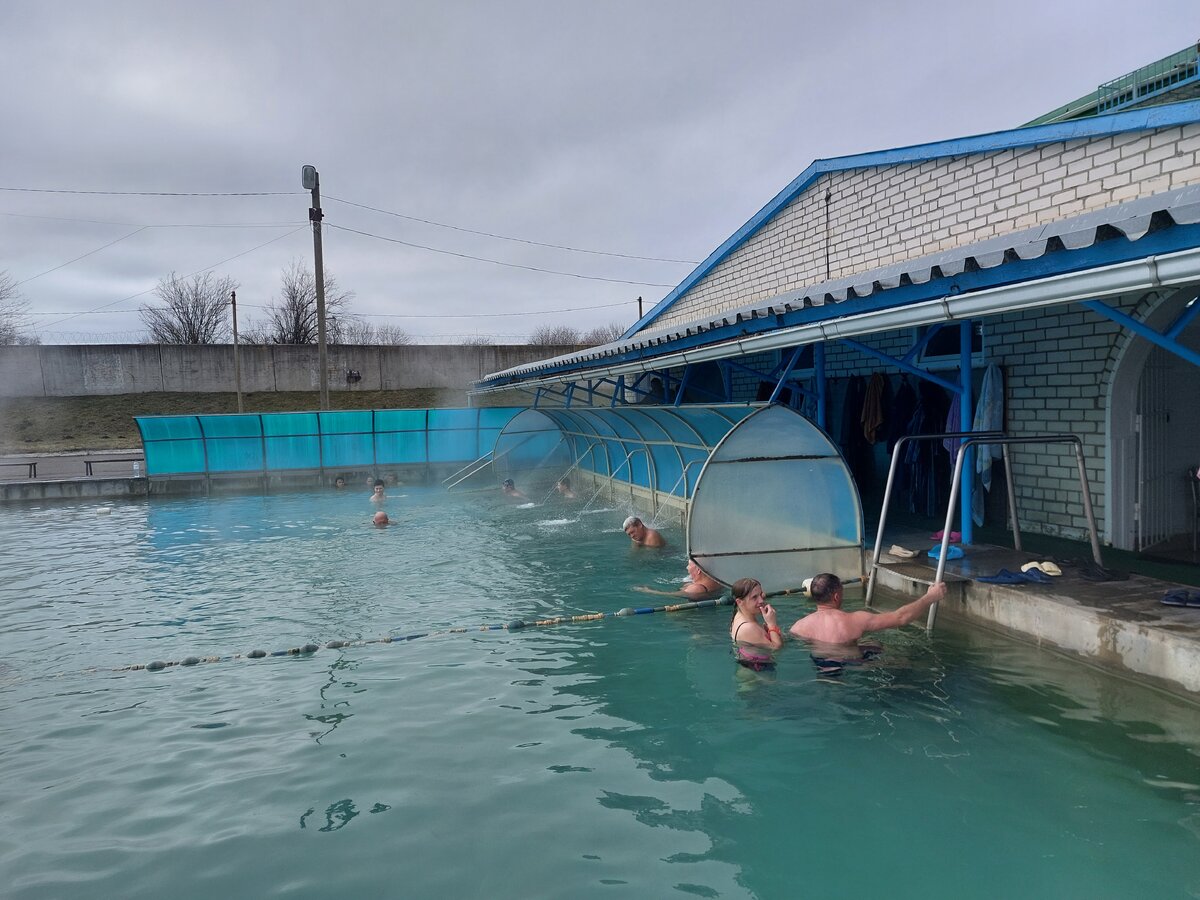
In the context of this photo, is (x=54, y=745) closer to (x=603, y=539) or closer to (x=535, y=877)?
(x=535, y=877)

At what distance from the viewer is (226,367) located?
38.1 m

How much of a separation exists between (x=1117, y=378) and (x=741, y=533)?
13.5 feet

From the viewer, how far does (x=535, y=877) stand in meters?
3.77

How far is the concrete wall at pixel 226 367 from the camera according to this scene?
36.7 m

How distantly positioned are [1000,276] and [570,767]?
4.41m

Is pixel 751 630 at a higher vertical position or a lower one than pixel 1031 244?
lower

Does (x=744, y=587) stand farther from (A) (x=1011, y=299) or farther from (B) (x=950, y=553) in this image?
(A) (x=1011, y=299)

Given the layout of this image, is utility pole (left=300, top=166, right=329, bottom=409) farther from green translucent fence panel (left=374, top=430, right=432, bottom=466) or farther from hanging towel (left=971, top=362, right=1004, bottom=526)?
hanging towel (left=971, top=362, right=1004, bottom=526)

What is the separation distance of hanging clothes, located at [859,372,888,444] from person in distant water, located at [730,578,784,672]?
570 cm

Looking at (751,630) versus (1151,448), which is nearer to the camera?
(751,630)

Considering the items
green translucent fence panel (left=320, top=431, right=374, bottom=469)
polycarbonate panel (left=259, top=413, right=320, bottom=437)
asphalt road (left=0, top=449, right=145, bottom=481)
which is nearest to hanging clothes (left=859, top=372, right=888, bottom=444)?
green translucent fence panel (left=320, top=431, right=374, bottom=469)

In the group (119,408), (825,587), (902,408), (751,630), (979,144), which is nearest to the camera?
(825,587)

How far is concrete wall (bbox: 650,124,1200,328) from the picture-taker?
7430mm

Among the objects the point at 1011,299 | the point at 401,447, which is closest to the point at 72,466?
the point at 401,447
